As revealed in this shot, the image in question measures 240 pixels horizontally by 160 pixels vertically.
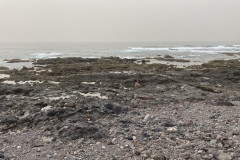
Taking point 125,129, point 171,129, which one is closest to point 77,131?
point 125,129

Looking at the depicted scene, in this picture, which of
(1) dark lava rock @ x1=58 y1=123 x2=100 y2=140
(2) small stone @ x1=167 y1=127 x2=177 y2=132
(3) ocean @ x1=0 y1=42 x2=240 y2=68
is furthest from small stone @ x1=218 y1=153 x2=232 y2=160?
(3) ocean @ x1=0 y1=42 x2=240 y2=68

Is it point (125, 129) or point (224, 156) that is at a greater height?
point (224, 156)

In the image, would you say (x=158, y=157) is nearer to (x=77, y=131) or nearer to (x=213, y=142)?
(x=213, y=142)

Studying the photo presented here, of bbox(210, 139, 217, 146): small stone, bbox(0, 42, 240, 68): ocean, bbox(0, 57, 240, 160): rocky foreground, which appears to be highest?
bbox(0, 42, 240, 68): ocean

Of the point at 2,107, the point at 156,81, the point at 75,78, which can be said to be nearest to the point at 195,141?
the point at 2,107

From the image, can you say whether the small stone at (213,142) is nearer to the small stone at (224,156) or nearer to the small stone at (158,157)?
the small stone at (224,156)

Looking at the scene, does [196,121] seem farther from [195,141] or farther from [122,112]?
[122,112]

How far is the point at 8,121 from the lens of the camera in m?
8.24

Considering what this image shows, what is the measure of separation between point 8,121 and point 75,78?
1142 cm

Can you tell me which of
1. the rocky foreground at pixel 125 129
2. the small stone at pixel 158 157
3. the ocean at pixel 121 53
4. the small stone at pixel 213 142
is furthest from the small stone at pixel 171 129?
the ocean at pixel 121 53

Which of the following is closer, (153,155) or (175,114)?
(153,155)

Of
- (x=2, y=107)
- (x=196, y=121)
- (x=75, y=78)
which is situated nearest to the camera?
(x=196, y=121)

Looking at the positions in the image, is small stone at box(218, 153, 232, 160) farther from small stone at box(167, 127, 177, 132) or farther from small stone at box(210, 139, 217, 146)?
small stone at box(167, 127, 177, 132)

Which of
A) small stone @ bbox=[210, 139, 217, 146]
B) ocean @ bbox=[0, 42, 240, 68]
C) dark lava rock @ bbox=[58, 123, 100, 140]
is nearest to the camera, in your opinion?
small stone @ bbox=[210, 139, 217, 146]
